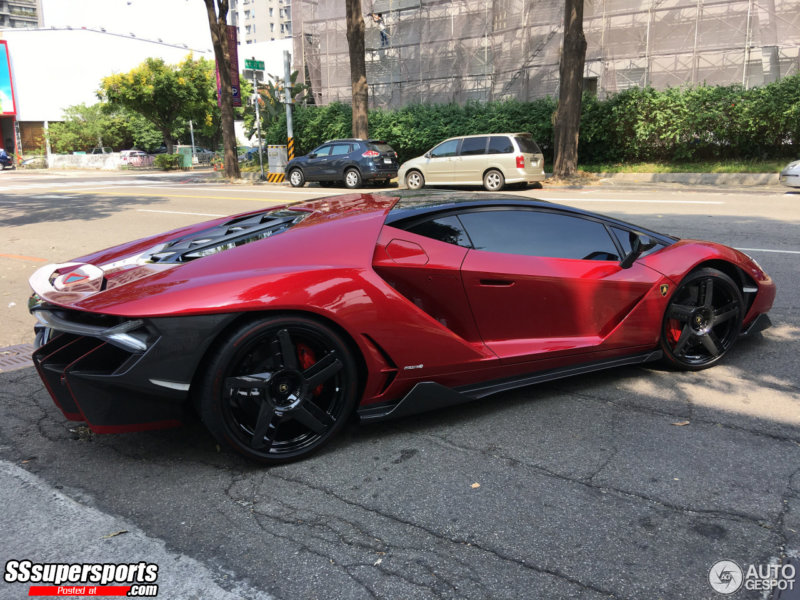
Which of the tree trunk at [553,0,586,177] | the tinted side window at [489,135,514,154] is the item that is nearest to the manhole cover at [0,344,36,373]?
the tinted side window at [489,135,514,154]

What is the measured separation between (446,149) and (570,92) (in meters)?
4.19

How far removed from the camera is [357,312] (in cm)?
305

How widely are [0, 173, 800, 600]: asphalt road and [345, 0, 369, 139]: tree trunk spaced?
64.9 feet

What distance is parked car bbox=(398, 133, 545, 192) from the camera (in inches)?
673

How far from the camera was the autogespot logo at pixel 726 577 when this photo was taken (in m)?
2.17

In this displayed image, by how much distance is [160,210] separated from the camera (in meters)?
14.1

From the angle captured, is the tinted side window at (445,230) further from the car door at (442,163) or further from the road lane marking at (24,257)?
the car door at (442,163)

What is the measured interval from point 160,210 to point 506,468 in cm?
1289

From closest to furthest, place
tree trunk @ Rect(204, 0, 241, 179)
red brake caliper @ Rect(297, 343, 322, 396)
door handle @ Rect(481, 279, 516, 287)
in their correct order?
red brake caliper @ Rect(297, 343, 322, 396) → door handle @ Rect(481, 279, 516, 287) → tree trunk @ Rect(204, 0, 241, 179)

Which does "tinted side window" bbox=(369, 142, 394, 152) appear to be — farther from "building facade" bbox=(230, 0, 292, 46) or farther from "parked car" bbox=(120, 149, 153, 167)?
"building facade" bbox=(230, 0, 292, 46)

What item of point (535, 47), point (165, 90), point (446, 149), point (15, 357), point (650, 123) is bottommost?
point (15, 357)

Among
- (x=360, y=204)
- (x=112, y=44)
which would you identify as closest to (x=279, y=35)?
(x=112, y=44)

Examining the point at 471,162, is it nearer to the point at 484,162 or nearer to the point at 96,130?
the point at 484,162
